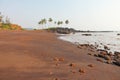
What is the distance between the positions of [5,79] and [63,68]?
3.91 metres

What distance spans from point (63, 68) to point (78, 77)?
74.0 inches

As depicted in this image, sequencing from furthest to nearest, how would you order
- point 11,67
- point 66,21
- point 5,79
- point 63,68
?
point 66,21 → point 63,68 → point 11,67 → point 5,79

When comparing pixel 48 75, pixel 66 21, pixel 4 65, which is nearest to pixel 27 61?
pixel 4 65

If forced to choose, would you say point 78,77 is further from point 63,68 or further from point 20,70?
point 20,70

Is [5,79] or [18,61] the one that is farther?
[18,61]

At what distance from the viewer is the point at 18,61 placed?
13.6 metres

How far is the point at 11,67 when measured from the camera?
1211cm

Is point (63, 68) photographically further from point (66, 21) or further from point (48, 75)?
point (66, 21)

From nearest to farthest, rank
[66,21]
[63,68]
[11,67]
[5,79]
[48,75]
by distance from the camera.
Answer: [5,79], [48,75], [11,67], [63,68], [66,21]

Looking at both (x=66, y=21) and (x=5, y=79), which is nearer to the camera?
(x=5, y=79)

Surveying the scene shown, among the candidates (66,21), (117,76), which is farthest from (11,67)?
(66,21)

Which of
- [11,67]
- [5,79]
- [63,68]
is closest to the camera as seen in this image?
[5,79]

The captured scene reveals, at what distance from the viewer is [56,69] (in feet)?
41.4

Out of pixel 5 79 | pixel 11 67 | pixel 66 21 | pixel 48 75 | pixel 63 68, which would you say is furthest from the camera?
pixel 66 21
